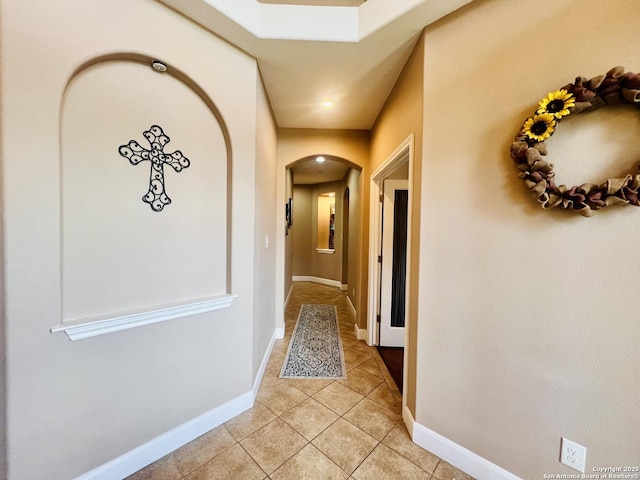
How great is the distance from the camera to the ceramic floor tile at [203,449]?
1325mm

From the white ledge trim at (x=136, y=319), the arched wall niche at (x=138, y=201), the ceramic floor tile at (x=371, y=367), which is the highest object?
the arched wall niche at (x=138, y=201)

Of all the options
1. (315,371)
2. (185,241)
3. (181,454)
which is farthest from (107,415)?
(315,371)

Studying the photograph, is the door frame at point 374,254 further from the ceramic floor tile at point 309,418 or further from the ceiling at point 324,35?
the ceramic floor tile at point 309,418

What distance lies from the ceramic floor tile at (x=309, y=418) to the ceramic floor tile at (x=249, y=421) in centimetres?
12

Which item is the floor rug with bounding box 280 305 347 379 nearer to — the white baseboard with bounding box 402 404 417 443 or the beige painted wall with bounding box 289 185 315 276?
the white baseboard with bounding box 402 404 417 443

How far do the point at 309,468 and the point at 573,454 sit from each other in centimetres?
126

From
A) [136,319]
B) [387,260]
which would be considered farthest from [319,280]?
[136,319]

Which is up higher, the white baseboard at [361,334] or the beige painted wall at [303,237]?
the beige painted wall at [303,237]

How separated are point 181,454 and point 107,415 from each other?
1.64ft

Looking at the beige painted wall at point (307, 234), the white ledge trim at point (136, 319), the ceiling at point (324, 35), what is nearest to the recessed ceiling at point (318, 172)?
the beige painted wall at point (307, 234)

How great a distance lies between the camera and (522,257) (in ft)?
3.70

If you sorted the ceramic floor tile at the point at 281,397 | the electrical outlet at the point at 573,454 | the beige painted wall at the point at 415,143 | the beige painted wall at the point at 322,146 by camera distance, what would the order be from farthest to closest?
1. the beige painted wall at the point at 322,146
2. the ceramic floor tile at the point at 281,397
3. the beige painted wall at the point at 415,143
4. the electrical outlet at the point at 573,454

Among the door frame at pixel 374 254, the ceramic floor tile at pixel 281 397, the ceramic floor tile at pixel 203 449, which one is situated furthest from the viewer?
the door frame at pixel 374 254

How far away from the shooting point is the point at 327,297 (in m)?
5.01
